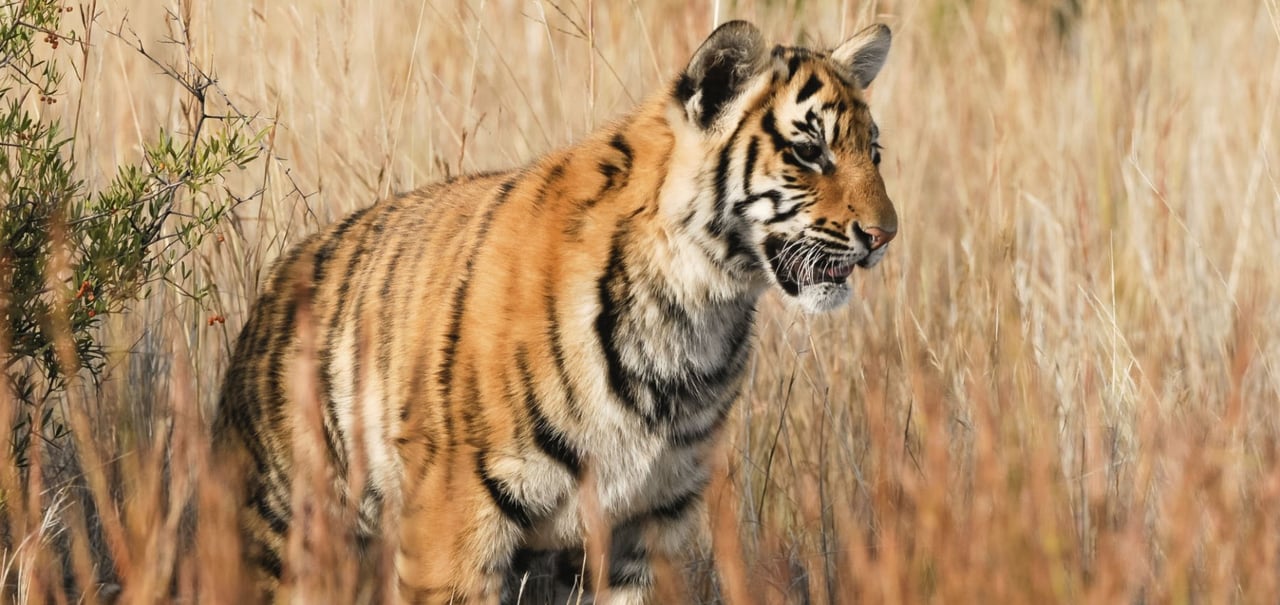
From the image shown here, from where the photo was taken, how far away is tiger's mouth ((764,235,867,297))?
9.94ft

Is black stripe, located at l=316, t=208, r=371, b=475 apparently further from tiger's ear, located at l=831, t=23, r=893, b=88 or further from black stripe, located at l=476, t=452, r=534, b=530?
tiger's ear, located at l=831, t=23, r=893, b=88

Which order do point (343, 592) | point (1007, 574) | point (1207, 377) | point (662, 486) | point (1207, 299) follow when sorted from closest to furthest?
point (1007, 574) → point (343, 592) → point (662, 486) → point (1207, 377) → point (1207, 299)

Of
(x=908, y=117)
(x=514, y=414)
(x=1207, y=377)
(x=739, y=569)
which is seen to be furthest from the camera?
(x=908, y=117)

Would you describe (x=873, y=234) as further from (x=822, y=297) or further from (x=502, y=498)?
(x=502, y=498)

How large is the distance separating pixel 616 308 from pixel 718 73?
53cm

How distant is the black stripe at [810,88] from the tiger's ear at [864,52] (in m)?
0.22

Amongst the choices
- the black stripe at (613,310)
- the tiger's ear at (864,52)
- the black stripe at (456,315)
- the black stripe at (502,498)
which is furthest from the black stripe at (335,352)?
the tiger's ear at (864,52)

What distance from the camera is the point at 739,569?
1.57m

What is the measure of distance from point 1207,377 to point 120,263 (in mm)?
2766

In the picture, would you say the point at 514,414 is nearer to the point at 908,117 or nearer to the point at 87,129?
the point at 87,129

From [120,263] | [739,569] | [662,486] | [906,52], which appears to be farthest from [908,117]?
[739,569]

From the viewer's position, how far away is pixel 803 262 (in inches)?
119

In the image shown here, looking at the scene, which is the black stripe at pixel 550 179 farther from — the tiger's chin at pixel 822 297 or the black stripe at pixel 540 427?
the tiger's chin at pixel 822 297

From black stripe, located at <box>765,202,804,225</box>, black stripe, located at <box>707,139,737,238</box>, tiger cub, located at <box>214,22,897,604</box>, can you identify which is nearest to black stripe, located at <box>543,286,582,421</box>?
tiger cub, located at <box>214,22,897,604</box>
